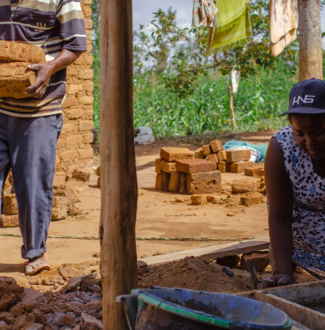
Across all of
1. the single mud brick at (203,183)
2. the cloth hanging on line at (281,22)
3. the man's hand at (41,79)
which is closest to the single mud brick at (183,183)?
the single mud brick at (203,183)

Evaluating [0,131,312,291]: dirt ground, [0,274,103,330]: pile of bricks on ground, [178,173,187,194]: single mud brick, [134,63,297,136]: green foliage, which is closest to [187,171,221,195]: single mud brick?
[178,173,187,194]: single mud brick

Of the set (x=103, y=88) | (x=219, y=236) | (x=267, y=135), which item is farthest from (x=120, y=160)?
(x=267, y=135)

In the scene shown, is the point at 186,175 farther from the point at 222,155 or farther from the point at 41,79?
the point at 41,79

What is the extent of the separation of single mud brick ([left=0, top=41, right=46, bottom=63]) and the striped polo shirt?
127 mm

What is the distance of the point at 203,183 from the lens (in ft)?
20.6

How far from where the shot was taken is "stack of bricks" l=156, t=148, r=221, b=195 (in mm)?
6211

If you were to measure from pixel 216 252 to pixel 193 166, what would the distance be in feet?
10.3

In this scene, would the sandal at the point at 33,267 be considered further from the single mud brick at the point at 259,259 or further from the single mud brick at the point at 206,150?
the single mud brick at the point at 206,150

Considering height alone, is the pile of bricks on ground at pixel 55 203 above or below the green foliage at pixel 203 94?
below

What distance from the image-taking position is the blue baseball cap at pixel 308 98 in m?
1.92

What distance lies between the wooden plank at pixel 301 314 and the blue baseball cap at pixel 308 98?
85 cm

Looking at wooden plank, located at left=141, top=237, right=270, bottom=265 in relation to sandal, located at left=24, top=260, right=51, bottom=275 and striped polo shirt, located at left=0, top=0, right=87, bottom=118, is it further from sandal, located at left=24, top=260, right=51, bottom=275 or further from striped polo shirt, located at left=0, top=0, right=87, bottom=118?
striped polo shirt, located at left=0, top=0, right=87, bottom=118

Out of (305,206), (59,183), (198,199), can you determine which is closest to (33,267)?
(305,206)

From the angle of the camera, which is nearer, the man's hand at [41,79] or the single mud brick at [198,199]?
the man's hand at [41,79]
